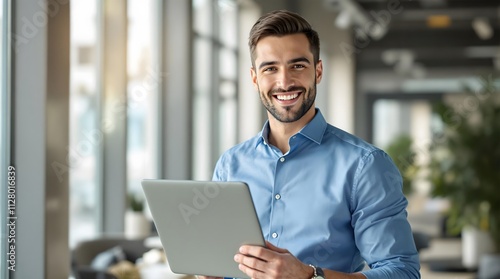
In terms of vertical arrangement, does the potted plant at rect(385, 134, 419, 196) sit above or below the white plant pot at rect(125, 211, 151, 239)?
above

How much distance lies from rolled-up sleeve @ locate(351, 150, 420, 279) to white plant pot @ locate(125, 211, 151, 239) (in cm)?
407

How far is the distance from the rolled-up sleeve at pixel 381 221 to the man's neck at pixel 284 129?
8.5 inches

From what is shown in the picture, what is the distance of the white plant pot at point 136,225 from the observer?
594 centimetres

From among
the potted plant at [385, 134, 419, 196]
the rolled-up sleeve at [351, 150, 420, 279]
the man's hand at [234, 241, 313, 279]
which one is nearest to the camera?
the man's hand at [234, 241, 313, 279]

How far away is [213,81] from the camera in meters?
8.69

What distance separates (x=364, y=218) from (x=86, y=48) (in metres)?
4.09

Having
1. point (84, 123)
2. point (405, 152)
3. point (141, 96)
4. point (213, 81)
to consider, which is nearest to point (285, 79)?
point (84, 123)

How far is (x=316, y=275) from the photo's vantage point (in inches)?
74.0
